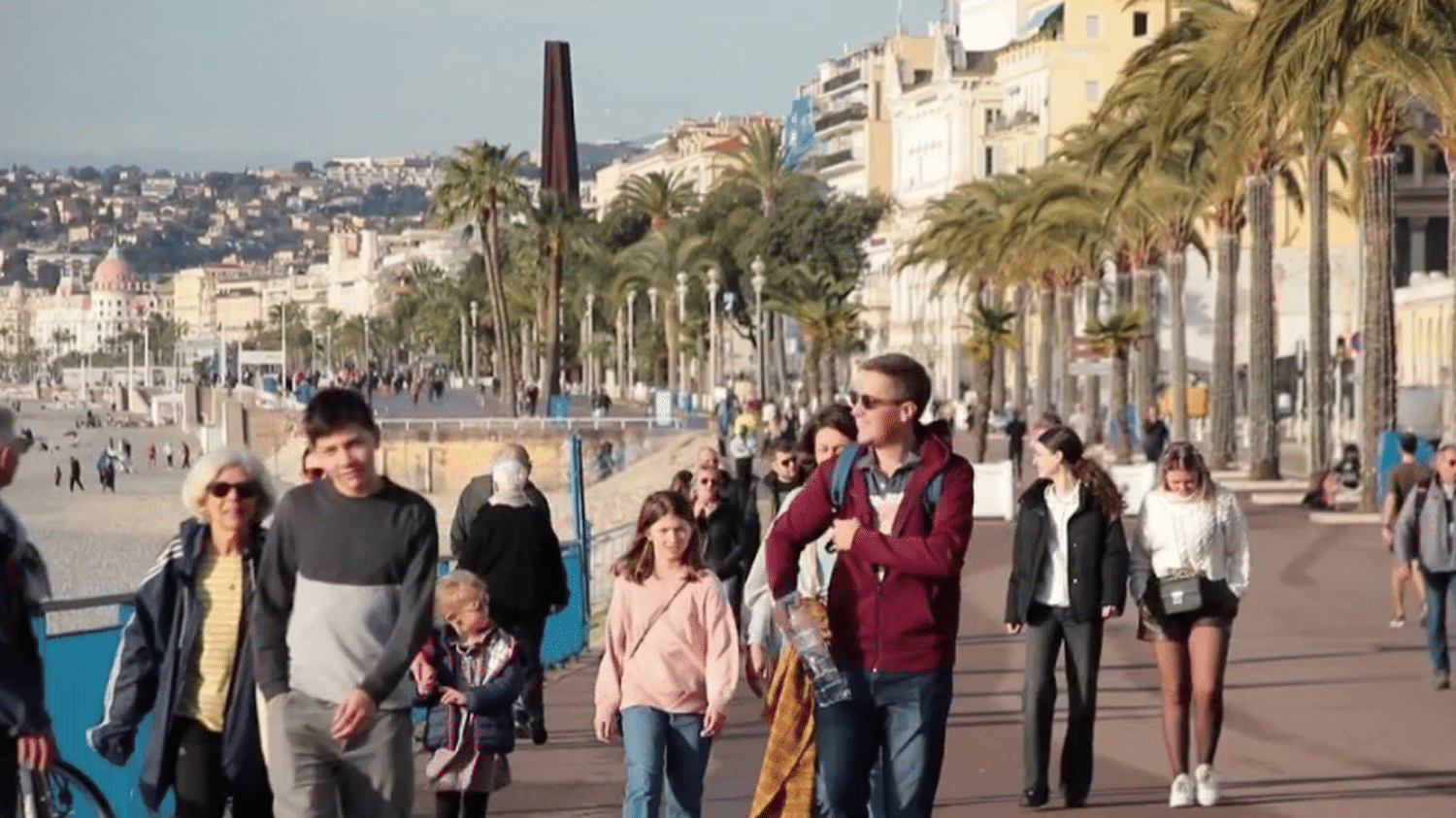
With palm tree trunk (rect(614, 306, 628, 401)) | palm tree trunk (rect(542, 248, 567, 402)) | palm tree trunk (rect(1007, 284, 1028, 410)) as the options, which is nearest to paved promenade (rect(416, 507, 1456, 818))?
palm tree trunk (rect(1007, 284, 1028, 410))

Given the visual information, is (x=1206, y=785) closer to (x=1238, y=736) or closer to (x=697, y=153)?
(x=1238, y=736)

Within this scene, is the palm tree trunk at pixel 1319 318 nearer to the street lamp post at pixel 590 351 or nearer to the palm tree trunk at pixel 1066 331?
the palm tree trunk at pixel 1066 331

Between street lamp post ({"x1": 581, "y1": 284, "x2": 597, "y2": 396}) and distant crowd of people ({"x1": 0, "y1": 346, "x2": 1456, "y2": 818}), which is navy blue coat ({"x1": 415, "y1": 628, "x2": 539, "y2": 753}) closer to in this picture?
distant crowd of people ({"x1": 0, "y1": 346, "x2": 1456, "y2": 818})

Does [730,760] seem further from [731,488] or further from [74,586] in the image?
[74,586]

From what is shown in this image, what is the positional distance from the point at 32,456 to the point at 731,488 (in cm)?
12868

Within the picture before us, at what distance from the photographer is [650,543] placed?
10180mm

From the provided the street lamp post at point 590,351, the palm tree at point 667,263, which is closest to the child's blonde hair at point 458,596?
the palm tree at point 667,263

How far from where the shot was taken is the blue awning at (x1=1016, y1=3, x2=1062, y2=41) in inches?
4555

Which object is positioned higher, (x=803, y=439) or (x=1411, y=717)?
(x=803, y=439)

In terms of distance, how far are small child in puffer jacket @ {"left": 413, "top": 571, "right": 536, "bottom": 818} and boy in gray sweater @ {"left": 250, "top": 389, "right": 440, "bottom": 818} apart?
7.36ft

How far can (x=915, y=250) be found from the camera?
94.2 meters

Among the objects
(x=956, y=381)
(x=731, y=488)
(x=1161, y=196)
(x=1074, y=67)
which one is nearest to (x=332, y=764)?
(x=731, y=488)

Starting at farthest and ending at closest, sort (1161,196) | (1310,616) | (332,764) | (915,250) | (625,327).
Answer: (625,327) < (915,250) < (1161,196) < (1310,616) < (332,764)

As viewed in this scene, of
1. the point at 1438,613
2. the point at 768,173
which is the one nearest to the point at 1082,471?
the point at 1438,613
